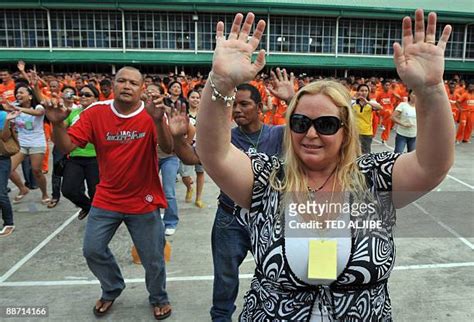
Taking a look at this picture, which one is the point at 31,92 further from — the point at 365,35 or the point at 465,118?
the point at 365,35

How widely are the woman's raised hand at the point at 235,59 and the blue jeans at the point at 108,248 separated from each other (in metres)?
2.14

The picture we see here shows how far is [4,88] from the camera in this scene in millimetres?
12375

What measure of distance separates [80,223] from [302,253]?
4.89 metres

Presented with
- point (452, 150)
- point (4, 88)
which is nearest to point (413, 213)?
point (452, 150)

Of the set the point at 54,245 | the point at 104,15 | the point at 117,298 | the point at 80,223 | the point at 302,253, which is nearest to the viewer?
the point at 302,253

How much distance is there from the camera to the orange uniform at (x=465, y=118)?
12.9 meters

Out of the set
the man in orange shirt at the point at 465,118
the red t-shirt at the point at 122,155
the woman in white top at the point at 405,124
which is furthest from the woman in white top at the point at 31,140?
the man in orange shirt at the point at 465,118

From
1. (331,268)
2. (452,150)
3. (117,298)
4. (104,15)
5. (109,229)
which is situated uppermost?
(104,15)

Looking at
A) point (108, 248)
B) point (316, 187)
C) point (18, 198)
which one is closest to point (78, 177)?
point (18, 198)

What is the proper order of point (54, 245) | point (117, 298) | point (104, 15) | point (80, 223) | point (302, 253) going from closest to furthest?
point (302, 253) → point (117, 298) → point (54, 245) → point (80, 223) → point (104, 15)

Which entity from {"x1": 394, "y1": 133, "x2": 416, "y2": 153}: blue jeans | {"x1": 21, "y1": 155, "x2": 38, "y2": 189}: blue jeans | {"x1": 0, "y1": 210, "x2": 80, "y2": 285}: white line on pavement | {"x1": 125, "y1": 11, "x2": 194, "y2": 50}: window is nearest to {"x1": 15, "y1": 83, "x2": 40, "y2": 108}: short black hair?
{"x1": 21, "y1": 155, "x2": 38, "y2": 189}: blue jeans

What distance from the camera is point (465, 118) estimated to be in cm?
1317

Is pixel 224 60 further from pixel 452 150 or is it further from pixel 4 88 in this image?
pixel 4 88

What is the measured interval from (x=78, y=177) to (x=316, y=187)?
173 inches
